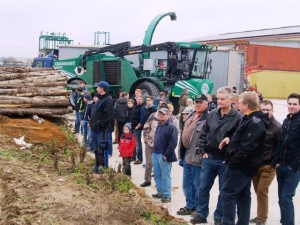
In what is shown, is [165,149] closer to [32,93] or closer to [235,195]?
[235,195]

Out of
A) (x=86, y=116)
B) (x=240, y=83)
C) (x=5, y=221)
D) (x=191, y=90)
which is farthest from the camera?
(x=240, y=83)

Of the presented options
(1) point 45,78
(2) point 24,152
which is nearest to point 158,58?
(1) point 45,78

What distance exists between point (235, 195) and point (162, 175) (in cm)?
224

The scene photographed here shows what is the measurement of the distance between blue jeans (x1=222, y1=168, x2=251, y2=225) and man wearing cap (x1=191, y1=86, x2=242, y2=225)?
0.50m

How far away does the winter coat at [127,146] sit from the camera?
8.40m

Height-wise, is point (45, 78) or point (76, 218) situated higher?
point (45, 78)

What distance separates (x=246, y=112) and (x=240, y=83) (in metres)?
18.8

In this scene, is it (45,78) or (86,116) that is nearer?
(86,116)

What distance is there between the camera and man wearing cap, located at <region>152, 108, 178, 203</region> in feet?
23.2

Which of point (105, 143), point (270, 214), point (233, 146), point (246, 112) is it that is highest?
point (246, 112)

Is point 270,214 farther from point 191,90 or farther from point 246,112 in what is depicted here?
point 191,90

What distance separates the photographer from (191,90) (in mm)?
17172

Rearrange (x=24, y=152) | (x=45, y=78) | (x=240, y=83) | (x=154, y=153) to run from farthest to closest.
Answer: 1. (x=240, y=83)
2. (x=45, y=78)
3. (x=24, y=152)
4. (x=154, y=153)

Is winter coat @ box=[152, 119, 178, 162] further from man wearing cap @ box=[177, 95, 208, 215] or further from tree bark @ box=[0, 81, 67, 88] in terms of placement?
tree bark @ box=[0, 81, 67, 88]
